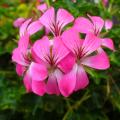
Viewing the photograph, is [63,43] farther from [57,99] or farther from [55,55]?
[57,99]

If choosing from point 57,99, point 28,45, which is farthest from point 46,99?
point 28,45

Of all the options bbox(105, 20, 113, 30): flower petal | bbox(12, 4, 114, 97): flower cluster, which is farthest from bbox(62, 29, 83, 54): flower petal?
bbox(105, 20, 113, 30): flower petal

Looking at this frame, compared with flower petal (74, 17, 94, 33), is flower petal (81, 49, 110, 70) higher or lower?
lower

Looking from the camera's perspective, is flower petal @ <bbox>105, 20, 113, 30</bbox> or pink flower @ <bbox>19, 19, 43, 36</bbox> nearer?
pink flower @ <bbox>19, 19, 43, 36</bbox>

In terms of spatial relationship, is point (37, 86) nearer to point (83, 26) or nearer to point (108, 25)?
point (83, 26)

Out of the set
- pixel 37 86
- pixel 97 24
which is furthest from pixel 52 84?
pixel 97 24

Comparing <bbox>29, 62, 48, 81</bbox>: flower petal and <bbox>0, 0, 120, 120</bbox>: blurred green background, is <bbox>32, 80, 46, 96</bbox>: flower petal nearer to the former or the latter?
<bbox>29, 62, 48, 81</bbox>: flower petal

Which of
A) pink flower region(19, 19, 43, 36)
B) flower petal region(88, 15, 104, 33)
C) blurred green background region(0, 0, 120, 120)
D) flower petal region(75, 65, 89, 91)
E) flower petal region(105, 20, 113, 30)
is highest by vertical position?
pink flower region(19, 19, 43, 36)
